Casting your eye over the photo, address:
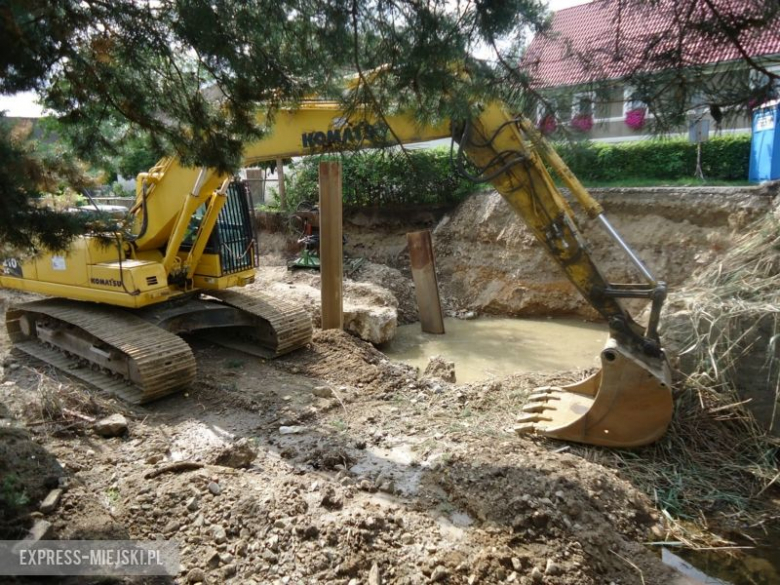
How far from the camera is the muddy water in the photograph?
757 cm

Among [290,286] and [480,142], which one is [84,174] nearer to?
[480,142]

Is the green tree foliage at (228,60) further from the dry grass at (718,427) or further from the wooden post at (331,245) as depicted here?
the wooden post at (331,245)

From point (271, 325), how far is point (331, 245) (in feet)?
4.65

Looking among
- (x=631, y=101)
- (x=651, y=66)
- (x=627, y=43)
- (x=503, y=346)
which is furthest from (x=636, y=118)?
(x=503, y=346)

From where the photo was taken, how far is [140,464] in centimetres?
384

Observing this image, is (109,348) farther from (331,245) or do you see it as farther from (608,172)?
(608,172)

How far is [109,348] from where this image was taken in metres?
5.50

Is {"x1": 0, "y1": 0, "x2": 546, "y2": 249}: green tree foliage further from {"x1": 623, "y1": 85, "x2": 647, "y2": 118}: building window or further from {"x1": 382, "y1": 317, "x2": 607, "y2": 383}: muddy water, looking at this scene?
{"x1": 382, "y1": 317, "x2": 607, "y2": 383}: muddy water

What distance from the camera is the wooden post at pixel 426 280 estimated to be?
29.5 feet

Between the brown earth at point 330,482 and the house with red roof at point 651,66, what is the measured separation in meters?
2.23

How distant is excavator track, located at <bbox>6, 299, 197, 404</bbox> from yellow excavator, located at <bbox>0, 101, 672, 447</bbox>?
16 mm

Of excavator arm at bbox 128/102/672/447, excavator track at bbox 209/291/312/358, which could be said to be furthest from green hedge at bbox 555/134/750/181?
excavator track at bbox 209/291/312/358

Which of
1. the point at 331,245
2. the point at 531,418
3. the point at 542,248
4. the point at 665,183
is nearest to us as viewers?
the point at 531,418

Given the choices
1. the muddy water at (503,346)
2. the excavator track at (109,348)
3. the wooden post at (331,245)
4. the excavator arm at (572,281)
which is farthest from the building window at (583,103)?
the muddy water at (503,346)
